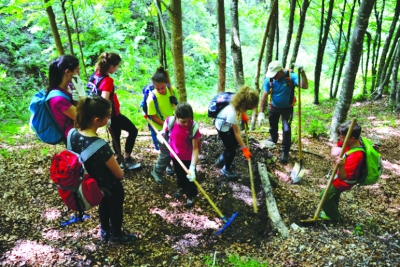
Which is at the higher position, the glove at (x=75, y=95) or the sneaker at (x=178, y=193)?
the glove at (x=75, y=95)

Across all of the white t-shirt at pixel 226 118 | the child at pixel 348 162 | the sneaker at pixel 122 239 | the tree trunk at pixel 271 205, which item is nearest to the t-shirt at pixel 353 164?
the child at pixel 348 162

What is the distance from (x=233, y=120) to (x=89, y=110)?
8.33ft

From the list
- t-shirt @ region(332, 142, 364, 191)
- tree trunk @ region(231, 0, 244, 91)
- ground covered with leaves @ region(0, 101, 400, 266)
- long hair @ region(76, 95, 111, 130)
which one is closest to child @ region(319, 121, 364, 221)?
t-shirt @ region(332, 142, 364, 191)

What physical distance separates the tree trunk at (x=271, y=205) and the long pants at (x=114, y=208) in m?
2.35

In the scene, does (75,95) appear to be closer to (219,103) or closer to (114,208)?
(114,208)

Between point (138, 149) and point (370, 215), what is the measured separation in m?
4.99

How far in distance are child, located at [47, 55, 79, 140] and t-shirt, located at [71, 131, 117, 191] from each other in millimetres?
692

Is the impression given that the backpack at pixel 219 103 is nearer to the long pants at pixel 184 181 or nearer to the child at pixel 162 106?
the child at pixel 162 106

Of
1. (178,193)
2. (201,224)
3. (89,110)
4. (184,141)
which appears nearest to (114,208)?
(89,110)

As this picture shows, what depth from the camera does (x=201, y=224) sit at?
4230 millimetres

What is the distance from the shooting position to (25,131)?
8.77m

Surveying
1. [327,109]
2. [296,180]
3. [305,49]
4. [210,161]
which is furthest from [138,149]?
Answer: [305,49]

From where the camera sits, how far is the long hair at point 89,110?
267cm

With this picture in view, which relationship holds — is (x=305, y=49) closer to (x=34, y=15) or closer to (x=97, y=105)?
(x=34, y=15)
